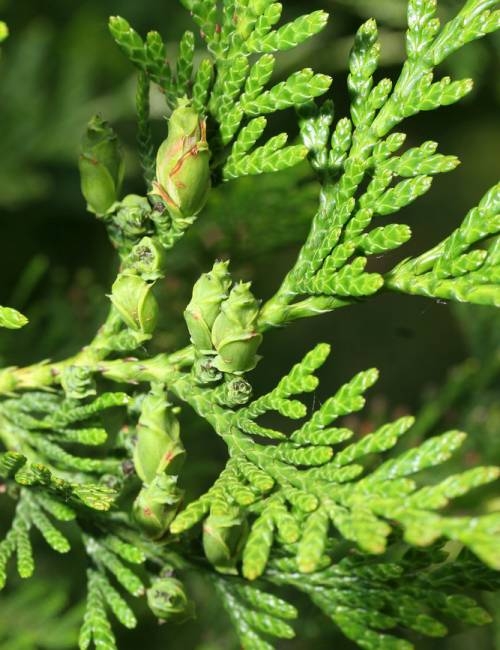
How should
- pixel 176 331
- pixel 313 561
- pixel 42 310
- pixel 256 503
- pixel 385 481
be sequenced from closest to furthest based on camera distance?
pixel 313 561 < pixel 385 481 < pixel 256 503 < pixel 176 331 < pixel 42 310

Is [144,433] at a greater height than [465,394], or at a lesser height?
lesser

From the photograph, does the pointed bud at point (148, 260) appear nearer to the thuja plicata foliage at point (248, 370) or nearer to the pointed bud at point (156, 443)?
the thuja plicata foliage at point (248, 370)

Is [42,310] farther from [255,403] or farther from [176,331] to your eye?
[255,403]

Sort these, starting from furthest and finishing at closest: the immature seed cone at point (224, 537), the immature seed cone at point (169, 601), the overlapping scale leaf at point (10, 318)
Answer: the immature seed cone at point (169, 601) < the immature seed cone at point (224, 537) < the overlapping scale leaf at point (10, 318)

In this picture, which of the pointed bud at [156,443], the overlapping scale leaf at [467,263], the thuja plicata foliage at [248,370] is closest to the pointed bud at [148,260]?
the thuja plicata foliage at [248,370]

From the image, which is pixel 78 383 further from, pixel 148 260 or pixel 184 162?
pixel 184 162

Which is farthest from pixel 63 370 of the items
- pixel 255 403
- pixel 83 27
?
pixel 83 27

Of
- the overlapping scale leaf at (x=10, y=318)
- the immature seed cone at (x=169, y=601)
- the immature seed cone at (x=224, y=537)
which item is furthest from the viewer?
the immature seed cone at (x=169, y=601)

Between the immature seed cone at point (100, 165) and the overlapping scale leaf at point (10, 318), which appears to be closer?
the overlapping scale leaf at point (10, 318)

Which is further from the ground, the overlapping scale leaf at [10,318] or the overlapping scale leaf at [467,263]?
the overlapping scale leaf at [467,263]
